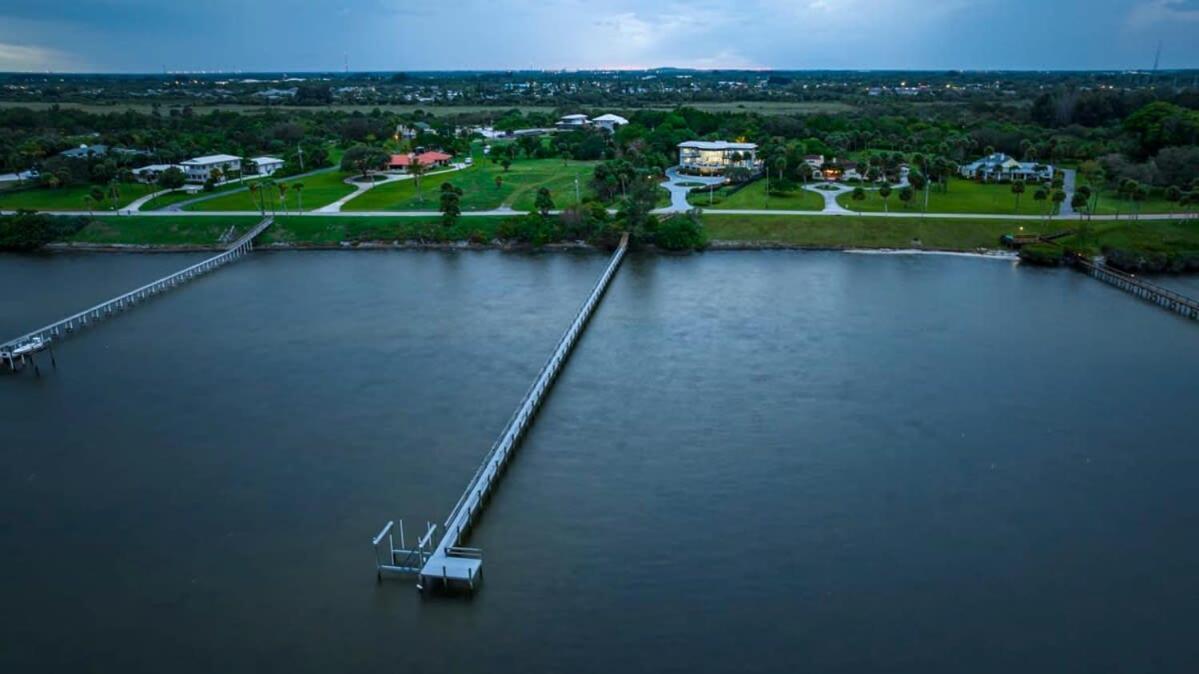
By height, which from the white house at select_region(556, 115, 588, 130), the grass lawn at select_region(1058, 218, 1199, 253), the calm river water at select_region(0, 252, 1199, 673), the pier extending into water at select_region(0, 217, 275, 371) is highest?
the white house at select_region(556, 115, 588, 130)

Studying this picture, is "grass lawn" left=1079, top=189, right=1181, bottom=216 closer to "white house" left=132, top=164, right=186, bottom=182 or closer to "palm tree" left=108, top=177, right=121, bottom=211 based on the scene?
"palm tree" left=108, top=177, right=121, bottom=211

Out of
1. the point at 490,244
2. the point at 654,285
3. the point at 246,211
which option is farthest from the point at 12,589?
the point at 246,211

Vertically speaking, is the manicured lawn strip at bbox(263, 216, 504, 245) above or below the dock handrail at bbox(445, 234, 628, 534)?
above

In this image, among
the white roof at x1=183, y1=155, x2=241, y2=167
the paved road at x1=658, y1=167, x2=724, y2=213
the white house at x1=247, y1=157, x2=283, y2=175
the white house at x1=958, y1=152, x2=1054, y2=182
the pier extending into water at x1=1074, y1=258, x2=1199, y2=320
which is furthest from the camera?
the white house at x1=247, y1=157, x2=283, y2=175

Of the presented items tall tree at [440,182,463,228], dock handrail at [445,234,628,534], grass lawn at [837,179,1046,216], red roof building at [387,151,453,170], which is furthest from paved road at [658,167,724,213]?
red roof building at [387,151,453,170]

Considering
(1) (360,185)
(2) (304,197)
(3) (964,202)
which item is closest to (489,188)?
(1) (360,185)

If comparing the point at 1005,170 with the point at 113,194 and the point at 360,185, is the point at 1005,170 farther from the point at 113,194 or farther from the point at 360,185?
the point at 113,194

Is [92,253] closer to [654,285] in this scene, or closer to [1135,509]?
[654,285]
